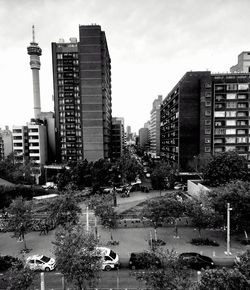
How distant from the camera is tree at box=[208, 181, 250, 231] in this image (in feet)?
78.9

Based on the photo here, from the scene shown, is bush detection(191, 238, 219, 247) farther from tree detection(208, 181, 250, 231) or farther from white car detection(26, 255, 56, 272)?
white car detection(26, 255, 56, 272)

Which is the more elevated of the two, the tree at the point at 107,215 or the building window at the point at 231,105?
the building window at the point at 231,105

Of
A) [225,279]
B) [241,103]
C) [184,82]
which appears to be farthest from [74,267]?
[241,103]

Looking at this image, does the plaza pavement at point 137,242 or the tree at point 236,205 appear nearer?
the plaza pavement at point 137,242

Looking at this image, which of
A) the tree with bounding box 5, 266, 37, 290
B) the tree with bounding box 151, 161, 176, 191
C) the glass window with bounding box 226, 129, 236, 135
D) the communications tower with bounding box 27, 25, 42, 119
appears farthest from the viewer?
the communications tower with bounding box 27, 25, 42, 119

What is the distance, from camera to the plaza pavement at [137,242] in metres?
23.1

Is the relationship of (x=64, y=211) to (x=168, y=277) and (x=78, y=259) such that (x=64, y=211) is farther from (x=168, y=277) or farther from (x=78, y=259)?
(x=168, y=277)

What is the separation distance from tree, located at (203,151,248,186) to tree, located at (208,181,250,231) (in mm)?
12274

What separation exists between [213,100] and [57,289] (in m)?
61.4

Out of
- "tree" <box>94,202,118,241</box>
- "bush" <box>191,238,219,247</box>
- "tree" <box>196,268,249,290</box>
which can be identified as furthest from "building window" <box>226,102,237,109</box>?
"tree" <box>196,268,249,290</box>

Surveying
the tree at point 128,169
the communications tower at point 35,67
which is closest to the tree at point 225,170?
the tree at point 128,169

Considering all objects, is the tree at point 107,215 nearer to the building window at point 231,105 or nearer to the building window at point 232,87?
the building window at point 231,105

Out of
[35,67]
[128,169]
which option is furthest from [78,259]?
[35,67]

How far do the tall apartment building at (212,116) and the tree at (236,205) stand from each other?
3683 centimetres
